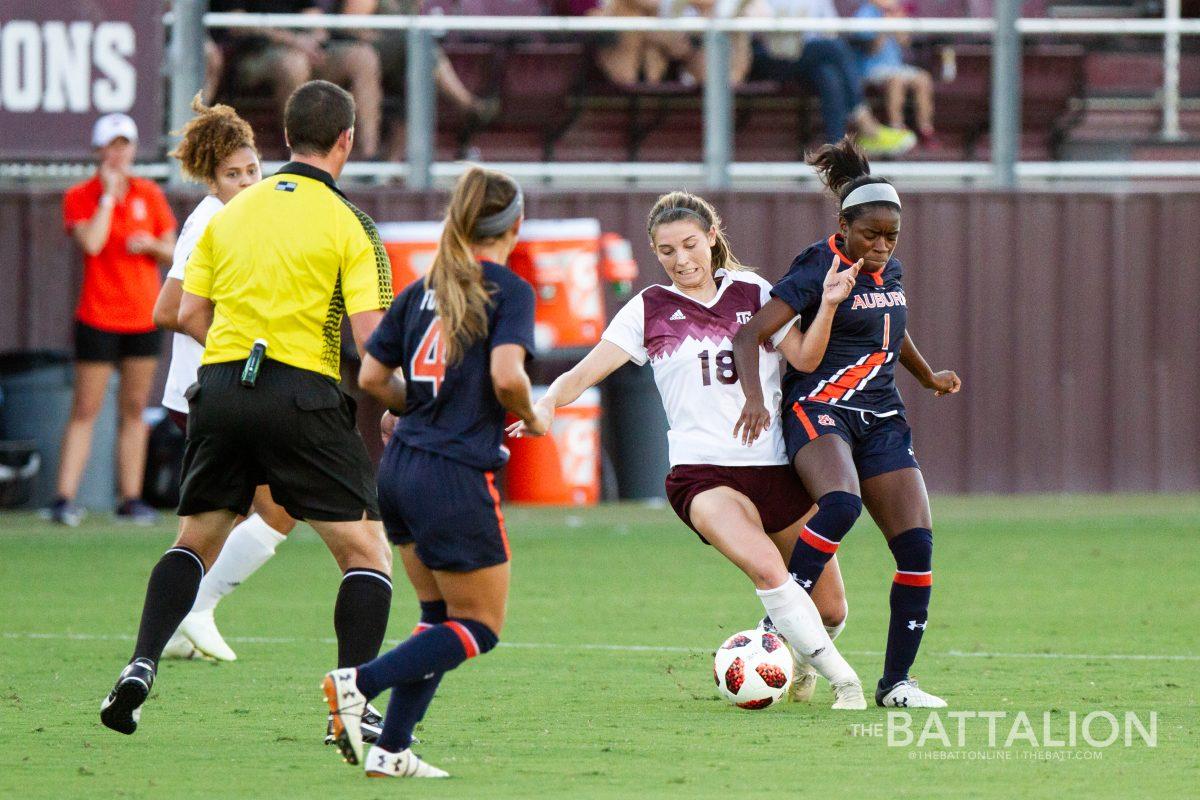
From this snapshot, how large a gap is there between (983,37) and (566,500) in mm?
6122

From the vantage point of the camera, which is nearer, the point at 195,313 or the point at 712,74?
the point at 195,313

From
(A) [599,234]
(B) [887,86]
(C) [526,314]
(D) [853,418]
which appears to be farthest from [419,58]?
(C) [526,314]

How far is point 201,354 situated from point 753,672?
236 cm

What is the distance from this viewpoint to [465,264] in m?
5.42

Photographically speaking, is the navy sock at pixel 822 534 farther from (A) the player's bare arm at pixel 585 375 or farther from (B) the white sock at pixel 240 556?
(B) the white sock at pixel 240 556

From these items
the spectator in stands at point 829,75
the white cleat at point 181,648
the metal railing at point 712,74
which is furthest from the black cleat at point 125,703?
the spectator in stands at point 829,75

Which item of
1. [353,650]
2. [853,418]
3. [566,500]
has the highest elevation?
[853,418]

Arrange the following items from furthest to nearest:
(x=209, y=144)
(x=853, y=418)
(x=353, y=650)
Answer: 1. (x=209, y=144)
2. (x=853, y=418)
3. (x=353, y=650)

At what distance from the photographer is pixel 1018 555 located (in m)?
12.0

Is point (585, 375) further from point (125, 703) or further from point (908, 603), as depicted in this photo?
point (125, 703)

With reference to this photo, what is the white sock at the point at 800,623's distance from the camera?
21.5 ft

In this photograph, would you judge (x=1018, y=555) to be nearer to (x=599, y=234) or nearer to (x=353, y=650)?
(x=599, y=234)

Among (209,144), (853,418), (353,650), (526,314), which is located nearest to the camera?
(526,314)

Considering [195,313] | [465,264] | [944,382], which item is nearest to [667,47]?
[944,382]
